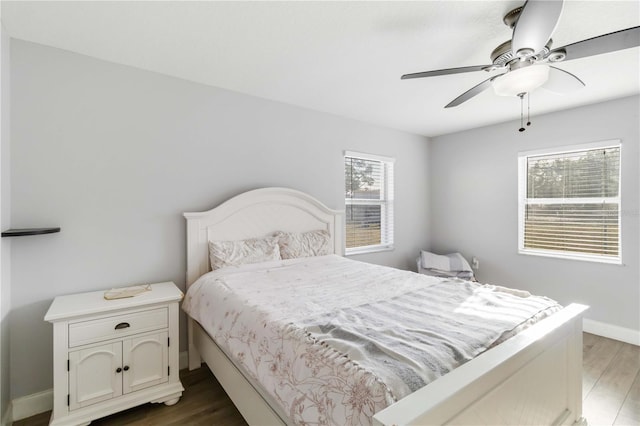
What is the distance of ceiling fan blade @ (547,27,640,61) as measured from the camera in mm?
1357

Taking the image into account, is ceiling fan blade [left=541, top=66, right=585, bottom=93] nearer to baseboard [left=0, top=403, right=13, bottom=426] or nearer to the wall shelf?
the wall shelf

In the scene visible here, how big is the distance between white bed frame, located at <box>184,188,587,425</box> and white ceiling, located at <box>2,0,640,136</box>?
1137mm

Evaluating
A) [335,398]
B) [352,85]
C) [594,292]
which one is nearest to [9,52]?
[352,85]

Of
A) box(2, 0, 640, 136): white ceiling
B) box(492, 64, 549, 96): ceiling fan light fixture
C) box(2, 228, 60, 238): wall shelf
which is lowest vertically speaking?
box(2, 228, 60, 238): wall shelf

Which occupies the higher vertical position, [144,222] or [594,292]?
[144,222]

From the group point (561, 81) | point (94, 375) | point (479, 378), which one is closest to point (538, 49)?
point (561, 81)

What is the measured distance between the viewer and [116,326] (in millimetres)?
1894

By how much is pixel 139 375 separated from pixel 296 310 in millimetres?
1213

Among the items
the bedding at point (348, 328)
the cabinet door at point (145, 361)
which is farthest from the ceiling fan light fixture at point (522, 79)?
the cabinet door at point (145, 361)

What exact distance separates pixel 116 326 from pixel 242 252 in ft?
3.26

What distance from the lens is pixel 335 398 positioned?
39.5 inches

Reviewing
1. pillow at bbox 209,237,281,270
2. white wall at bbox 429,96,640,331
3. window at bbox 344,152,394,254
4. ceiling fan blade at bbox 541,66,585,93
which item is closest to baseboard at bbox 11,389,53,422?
pillow at bbox 209,237,281,270

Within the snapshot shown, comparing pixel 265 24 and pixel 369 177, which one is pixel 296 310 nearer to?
pixel 265 24

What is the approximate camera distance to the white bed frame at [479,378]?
36.1 inches
